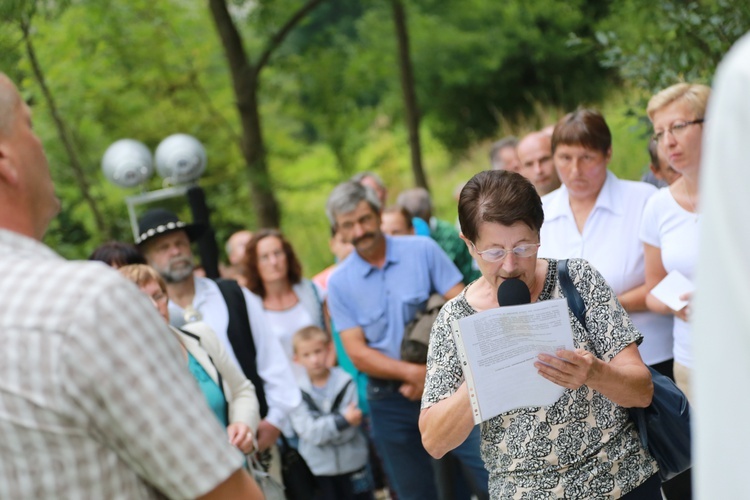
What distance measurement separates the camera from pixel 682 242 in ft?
Result: 14.5

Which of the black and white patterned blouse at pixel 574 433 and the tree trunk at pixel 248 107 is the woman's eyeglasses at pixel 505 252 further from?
the tree trunk at pixel 248 107

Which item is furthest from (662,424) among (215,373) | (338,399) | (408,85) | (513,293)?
(408,85)

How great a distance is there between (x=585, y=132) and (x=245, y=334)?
2.25 metres

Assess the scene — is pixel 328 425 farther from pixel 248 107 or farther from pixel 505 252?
pixel 248 107

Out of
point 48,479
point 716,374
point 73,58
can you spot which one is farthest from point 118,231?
point 716,374

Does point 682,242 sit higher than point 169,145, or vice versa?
point 169,145

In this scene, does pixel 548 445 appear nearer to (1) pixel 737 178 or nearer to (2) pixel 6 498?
(2) pixel 6 498

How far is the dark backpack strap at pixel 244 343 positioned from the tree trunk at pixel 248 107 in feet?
25.5

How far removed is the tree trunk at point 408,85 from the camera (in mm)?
15062

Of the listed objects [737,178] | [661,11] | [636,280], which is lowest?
[636,280]

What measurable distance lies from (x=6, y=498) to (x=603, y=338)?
6.89ft

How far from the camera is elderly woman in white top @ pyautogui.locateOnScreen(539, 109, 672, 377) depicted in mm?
4715

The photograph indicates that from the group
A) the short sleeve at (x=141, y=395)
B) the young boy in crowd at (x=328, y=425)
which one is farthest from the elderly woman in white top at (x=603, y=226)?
the short sleeve at (x=141, y=395)

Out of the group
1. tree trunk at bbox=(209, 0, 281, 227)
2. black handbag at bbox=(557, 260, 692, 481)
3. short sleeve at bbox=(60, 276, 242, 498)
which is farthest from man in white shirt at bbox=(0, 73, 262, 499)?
tree trunk at bbox=(209, 0, 281, 227)
